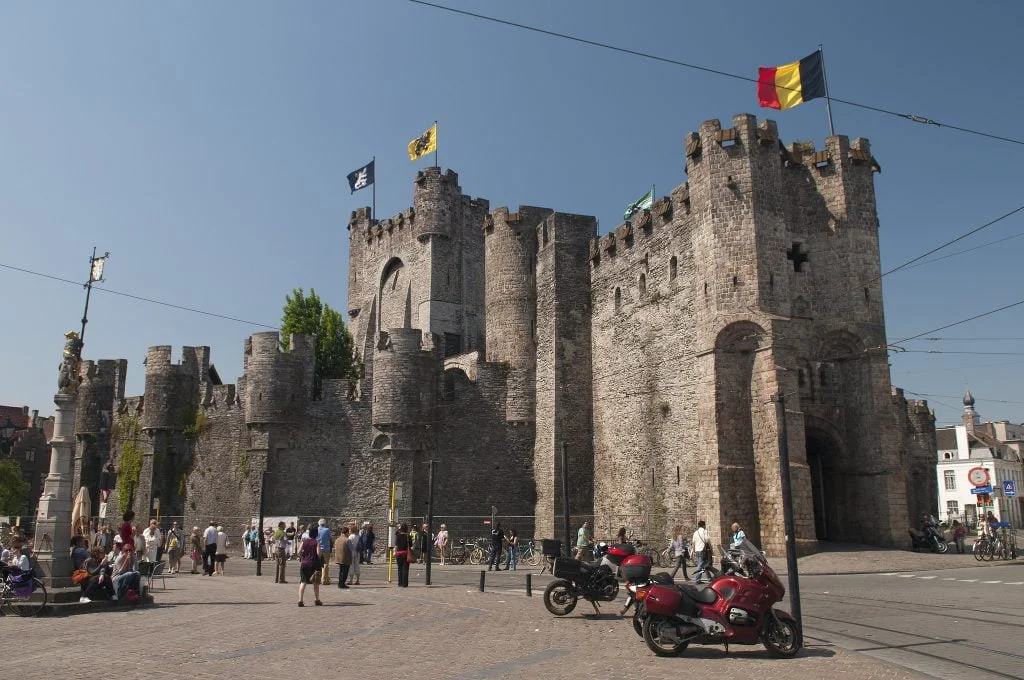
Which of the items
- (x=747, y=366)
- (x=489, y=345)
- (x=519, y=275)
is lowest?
(x=747, y=366)

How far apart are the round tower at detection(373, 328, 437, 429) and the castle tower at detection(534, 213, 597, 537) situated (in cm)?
452

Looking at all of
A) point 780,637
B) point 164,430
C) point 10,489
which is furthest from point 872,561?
point 10,489

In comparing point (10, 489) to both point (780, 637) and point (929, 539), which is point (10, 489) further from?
point (780, 637)

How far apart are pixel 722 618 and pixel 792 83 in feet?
67.5

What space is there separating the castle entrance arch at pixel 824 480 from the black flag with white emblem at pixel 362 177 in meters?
33.5

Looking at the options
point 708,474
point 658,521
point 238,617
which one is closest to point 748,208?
point 708,474

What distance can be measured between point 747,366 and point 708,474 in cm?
342

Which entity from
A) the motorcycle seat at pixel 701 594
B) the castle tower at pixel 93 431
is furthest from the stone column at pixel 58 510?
the castle tower at pixel 93 431

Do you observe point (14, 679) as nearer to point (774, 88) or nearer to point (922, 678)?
point (922, 678)

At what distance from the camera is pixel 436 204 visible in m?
45.5

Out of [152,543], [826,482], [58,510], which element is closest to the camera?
[58,510]

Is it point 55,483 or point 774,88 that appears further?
point 774,88

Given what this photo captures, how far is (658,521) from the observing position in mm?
29234

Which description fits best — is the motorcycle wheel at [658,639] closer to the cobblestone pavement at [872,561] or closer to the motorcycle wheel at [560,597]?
the motorcycle wheel at [560,597]
